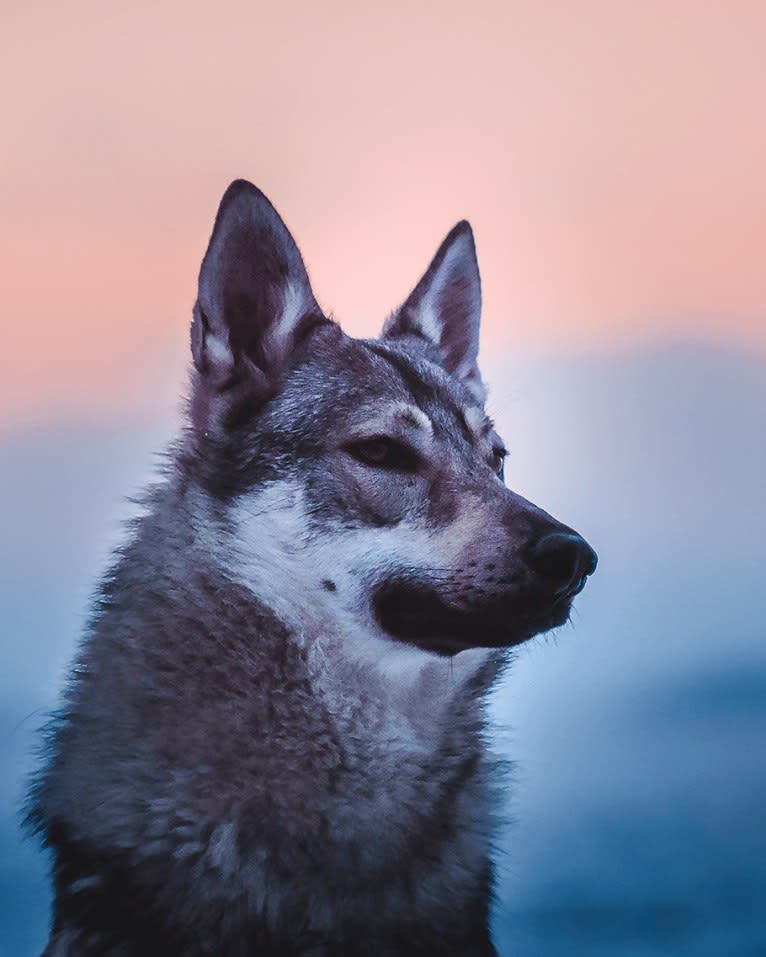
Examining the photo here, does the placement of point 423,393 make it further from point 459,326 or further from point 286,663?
point 286,663

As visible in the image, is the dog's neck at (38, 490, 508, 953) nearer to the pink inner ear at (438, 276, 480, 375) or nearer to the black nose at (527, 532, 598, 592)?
the black nose at (527, 532, 598, 592)

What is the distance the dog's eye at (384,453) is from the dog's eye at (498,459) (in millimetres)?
297

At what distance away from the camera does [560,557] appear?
208cm

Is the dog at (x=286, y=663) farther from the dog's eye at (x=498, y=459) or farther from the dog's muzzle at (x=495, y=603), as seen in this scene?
the dog's eye at (x=498, y=459)

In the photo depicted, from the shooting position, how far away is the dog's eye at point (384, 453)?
227cm

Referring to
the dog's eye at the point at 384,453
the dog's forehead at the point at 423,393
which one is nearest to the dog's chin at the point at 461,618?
the dog's eye at the point at 384,453

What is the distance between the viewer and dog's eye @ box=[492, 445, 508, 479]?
2529 millimetres

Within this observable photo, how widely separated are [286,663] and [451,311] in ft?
3.34

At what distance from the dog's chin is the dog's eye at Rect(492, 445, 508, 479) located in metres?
0.45

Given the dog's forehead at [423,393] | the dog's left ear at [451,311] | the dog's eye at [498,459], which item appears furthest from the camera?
the dog's left ear at [451,311]

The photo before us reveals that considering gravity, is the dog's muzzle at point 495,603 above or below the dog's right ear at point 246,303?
below

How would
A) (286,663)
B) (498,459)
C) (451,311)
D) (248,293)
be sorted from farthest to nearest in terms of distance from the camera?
1. (451,311)
2. (498,459)
3. (248,293)
4. (286,663)

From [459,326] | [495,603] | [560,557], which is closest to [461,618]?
[495,603]

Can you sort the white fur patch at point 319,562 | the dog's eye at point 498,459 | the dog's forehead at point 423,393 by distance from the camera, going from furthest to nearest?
the dog's eye at point 498,459
the dog's forehead at point 423,393
the white fur patch at point 319,562
